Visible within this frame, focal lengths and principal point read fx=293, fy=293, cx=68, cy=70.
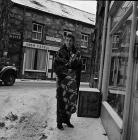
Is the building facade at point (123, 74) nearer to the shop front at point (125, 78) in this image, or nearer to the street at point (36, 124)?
the shop front at point (125, 78)

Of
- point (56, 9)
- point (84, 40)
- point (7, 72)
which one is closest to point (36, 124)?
point (7, 72)

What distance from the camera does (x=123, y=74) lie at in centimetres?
519

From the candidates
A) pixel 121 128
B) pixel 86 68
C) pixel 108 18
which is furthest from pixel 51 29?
pixel 121 128

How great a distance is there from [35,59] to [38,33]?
90.7 inches

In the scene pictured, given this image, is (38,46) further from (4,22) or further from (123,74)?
(123,74)

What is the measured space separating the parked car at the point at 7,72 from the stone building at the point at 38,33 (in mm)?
7550

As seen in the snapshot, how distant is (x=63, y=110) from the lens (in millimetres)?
5738

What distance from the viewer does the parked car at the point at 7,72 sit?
14849mm

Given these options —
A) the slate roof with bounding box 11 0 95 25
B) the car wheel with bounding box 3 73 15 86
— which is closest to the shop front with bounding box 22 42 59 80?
the slate roof with bounding box 11 0 95 25

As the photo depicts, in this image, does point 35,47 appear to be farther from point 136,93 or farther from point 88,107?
point 136,93

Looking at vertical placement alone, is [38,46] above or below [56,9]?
below

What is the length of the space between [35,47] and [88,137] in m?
20.6

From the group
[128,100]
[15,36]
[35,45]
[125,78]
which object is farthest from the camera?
[35,45]

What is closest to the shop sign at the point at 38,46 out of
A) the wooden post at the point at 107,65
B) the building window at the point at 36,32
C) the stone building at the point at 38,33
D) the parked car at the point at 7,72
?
the stone building at the point at 38,33
